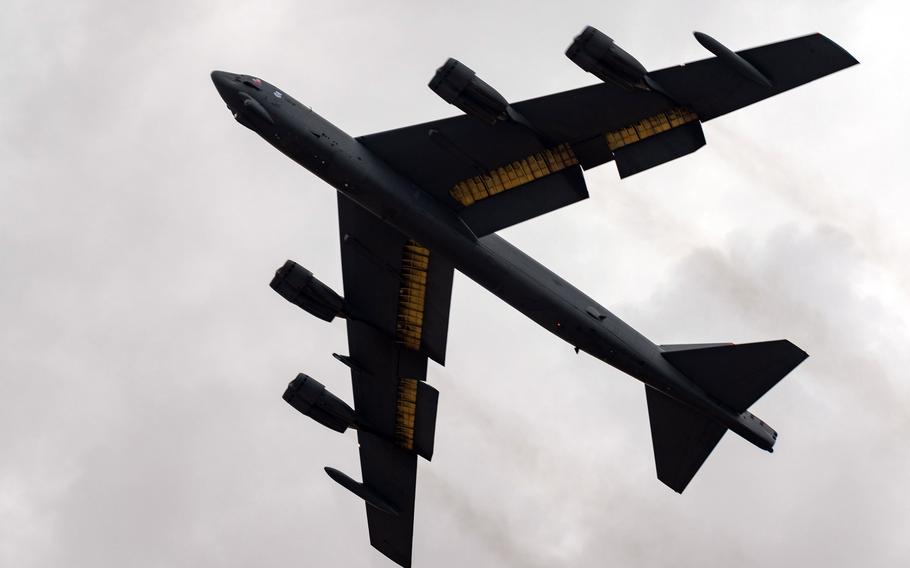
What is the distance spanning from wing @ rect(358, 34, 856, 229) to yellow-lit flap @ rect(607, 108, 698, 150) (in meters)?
0.04

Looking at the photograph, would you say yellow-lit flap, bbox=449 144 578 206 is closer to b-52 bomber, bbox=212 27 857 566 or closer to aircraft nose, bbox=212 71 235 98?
b-52 bomber, bbox=212 27 857 566

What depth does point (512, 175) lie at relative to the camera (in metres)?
48.2

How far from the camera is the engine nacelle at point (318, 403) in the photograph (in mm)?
54812

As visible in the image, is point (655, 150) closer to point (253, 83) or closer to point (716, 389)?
point (716, 389)

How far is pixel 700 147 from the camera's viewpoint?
46.9 meters

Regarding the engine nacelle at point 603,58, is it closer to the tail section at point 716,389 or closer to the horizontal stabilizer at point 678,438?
the tail section at point 716,389

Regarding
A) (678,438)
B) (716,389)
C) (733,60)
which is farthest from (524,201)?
(678,438)

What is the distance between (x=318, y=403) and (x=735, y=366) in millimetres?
19411

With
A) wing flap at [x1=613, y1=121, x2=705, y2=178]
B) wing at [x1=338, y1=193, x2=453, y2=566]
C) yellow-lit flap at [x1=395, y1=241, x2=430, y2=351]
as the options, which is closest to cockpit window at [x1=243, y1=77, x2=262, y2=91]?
wing at [x1=338, y1=193, x2=453, y2=566]

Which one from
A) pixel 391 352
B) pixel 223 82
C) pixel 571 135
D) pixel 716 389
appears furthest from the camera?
pixel 391 352

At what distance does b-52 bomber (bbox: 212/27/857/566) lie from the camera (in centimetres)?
4462

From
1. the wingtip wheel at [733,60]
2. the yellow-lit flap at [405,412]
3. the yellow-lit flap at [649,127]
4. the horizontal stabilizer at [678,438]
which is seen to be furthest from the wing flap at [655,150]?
the yellow-lit flap at [405,412]

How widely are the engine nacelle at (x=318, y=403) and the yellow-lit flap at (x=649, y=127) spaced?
1849cm

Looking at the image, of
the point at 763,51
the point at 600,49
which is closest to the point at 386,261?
the point at 600,49
